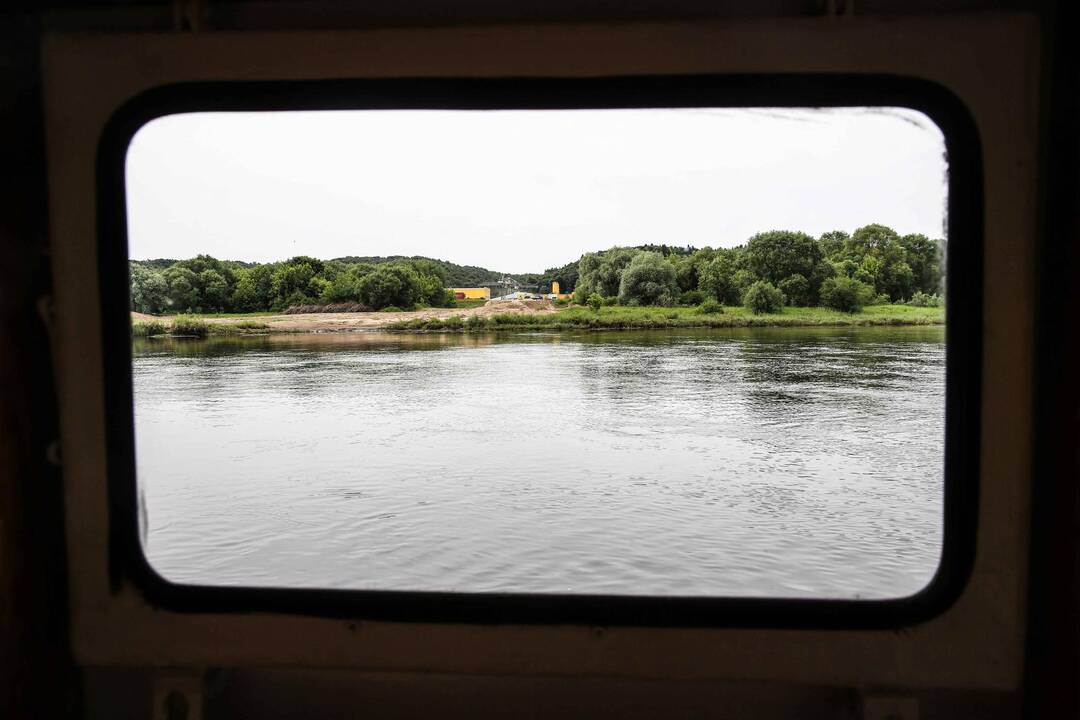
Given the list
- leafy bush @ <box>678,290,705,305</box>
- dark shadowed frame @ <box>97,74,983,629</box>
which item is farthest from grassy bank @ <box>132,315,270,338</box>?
leafy bush @ <box>678,290,705,305</box>

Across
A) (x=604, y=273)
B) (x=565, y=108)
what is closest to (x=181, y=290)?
(x=565, y=108)

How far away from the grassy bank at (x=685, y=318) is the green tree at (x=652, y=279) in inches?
6.7

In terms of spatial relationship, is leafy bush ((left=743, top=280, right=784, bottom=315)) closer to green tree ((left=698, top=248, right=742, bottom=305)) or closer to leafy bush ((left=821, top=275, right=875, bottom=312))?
green tree ((left=698, top=248, right=742, bottom=305))

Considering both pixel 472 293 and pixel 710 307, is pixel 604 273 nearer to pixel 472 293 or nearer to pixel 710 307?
pixel 710 307

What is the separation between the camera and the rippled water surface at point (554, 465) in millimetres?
17594

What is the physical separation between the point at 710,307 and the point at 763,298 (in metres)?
0.49

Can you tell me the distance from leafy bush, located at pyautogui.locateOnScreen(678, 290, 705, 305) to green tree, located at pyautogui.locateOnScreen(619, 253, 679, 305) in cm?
5

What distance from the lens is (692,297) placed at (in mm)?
4922
